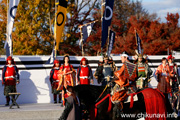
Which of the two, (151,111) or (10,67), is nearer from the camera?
(151,111)

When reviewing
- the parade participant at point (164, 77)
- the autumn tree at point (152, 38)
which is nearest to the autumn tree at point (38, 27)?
the autumn tree at point (152, 38)

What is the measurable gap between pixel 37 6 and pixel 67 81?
30.4 ft

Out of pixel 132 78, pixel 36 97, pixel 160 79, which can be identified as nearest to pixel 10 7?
pixel 36 97

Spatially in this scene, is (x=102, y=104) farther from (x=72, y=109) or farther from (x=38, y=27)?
(x=38, y=27)

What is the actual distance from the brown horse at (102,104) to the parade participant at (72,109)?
0.38 feet

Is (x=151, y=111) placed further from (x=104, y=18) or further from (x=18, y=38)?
(x=18, y=38)

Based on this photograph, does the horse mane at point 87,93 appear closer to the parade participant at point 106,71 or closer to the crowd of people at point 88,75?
the crowd of people at point 88,75

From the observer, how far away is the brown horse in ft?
19.6

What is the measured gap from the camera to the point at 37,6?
20.0 meters

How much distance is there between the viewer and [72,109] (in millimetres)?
5793

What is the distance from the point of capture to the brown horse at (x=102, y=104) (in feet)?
19.6

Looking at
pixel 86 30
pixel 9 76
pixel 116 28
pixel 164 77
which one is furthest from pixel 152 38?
pixel 9 76

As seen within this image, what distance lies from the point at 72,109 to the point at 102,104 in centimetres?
59

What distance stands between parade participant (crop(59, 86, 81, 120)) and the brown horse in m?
0.11
